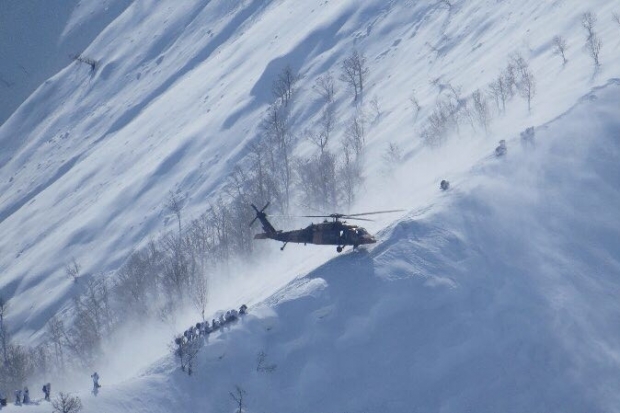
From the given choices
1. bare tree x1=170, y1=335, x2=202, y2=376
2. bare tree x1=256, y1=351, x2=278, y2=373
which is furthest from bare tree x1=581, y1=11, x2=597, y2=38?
bare tree x1=170, y1=335, x2=202, y2=376

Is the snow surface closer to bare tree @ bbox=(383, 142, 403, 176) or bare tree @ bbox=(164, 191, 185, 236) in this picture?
bare tree @ bbox=(383, 142, 403, 176)

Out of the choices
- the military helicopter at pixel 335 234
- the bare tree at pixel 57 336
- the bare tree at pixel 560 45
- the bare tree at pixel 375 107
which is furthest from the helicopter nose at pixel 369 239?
the bare tree at pixel 375 107

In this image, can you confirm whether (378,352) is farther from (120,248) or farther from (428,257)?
(120,248)

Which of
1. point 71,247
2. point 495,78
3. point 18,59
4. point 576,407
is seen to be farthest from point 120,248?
point 18,59

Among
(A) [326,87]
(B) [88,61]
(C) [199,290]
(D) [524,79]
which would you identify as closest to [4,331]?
(C) [199,290]

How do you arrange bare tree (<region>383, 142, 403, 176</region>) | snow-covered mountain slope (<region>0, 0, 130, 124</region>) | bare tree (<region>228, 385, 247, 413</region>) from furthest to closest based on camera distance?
snow-covered mountain slope (<region>0, 0, 130, 124</region>) → bare tree (<region>383, 142, 403, 176</region>) → bare tree (<region>228, 385, 247, 413</region>)
